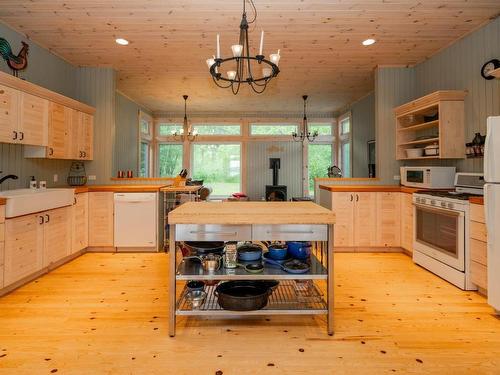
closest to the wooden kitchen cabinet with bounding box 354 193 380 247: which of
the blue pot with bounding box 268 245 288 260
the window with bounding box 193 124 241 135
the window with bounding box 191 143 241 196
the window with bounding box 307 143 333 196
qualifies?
the blue pot with bounding box 268 245 288 260

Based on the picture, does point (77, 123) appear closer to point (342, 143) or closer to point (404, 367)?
point (404, 367)

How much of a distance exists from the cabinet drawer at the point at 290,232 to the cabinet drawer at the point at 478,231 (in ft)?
5.60

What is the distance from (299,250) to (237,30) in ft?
9.29

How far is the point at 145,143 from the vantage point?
7.73m

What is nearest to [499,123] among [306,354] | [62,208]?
[306,354]

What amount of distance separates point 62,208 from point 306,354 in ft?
10.6

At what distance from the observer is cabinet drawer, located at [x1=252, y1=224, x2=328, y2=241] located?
1979 millimetres

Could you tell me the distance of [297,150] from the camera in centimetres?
805

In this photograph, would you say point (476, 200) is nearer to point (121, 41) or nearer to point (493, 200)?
point (493, 200)

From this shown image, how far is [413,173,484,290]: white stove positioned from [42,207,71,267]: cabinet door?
4.26 meters

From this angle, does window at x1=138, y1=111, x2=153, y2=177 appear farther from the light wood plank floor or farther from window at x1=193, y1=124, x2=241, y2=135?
the light wood plank floor

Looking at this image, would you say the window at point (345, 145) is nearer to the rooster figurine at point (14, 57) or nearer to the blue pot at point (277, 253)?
the blue pot at point (277, 253)

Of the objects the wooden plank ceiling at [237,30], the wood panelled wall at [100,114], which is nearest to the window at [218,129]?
the wooden plank ceiling at [237,30]

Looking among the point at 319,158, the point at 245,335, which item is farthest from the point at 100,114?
the point at 319,158
